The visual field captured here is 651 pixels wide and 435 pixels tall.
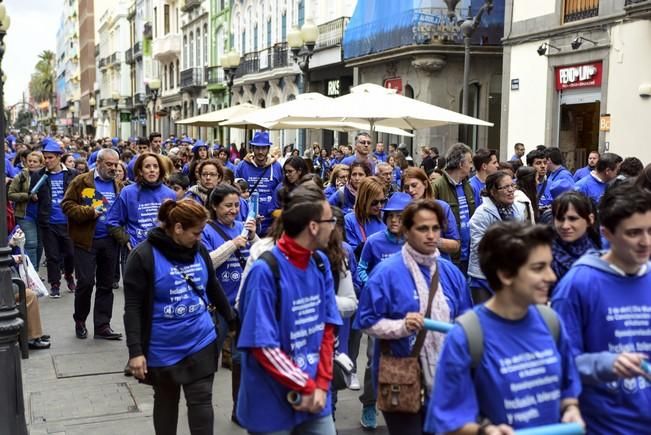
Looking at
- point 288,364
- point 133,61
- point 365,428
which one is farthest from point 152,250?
point 133,61

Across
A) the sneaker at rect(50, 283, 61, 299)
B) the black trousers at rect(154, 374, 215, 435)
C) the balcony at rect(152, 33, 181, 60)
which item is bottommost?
the sneaker at rect(50, 283, 61, 299)

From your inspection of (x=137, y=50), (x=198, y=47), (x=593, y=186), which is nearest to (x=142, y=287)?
(x=593, y=186)

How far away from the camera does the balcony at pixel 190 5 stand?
51.0 m

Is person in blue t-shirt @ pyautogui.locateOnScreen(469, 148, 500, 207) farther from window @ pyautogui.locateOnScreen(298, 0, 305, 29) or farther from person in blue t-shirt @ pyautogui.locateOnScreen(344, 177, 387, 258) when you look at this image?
window @ pyautogui.locateOnScreen(298, 0, 305, 29)

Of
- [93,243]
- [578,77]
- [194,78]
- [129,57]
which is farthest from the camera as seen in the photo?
[129,57]

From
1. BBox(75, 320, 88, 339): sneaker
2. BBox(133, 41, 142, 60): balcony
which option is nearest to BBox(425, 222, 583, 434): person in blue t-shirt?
BBox(75, 320, 88, 339): sneaker

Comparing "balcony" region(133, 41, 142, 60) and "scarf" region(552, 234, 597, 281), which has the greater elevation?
"balcony" region(133, 41, 142, 60)

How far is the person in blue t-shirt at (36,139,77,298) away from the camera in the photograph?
1121cm

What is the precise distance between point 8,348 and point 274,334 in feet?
8.18

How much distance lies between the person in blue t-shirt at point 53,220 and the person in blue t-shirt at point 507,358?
9238mm

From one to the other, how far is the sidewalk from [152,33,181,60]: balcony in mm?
A: 50592

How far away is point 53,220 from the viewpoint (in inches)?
445

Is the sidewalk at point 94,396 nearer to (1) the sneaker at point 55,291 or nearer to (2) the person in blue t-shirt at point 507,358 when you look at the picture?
(1) the sneaker at point 55,291

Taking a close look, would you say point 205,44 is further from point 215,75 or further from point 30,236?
point 30,236
